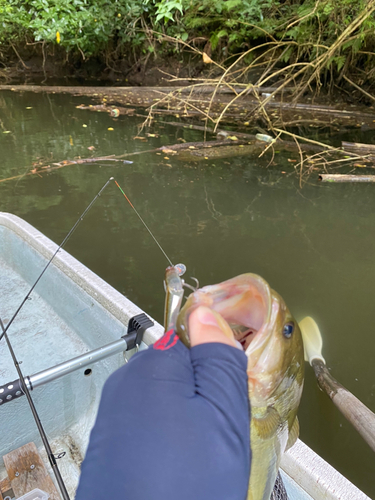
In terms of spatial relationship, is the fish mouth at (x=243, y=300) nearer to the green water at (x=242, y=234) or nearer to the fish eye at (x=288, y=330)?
the fish eye at (x=288, y=330)

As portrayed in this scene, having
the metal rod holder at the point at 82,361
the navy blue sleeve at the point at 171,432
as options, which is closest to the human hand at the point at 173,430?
the navy blue sleeve at the point at 171,432

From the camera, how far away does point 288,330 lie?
2.36ft

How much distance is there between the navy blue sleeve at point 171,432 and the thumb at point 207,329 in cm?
2

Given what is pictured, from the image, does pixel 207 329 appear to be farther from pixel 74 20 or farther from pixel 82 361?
pixel 74 20

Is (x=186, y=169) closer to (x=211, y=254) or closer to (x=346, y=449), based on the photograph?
(x=211, y=254)

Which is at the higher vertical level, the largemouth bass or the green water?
the largemouth bass

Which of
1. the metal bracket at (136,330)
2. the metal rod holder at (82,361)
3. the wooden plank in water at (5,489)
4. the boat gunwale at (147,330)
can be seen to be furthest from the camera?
the metal bracket at (136,330)

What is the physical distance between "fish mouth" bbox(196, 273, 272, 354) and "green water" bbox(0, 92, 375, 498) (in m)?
1.58

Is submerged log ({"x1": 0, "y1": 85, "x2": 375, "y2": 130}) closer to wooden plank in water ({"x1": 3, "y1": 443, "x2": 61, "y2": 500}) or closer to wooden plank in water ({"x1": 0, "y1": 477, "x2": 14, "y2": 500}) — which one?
wooden plank in water ({"x1": 3, "y1": 443, "x2": 61, "y2": 500})

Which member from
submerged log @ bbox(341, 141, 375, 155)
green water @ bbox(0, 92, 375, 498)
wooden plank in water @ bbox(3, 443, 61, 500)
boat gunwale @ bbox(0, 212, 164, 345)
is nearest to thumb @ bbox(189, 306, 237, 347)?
boat gunwale @ bbox(0, 212, 164, 345)

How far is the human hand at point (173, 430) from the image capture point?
1.62 ft

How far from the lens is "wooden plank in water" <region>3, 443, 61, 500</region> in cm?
155

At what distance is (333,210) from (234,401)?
3.99 m

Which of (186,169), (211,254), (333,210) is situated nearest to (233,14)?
(186,169)
